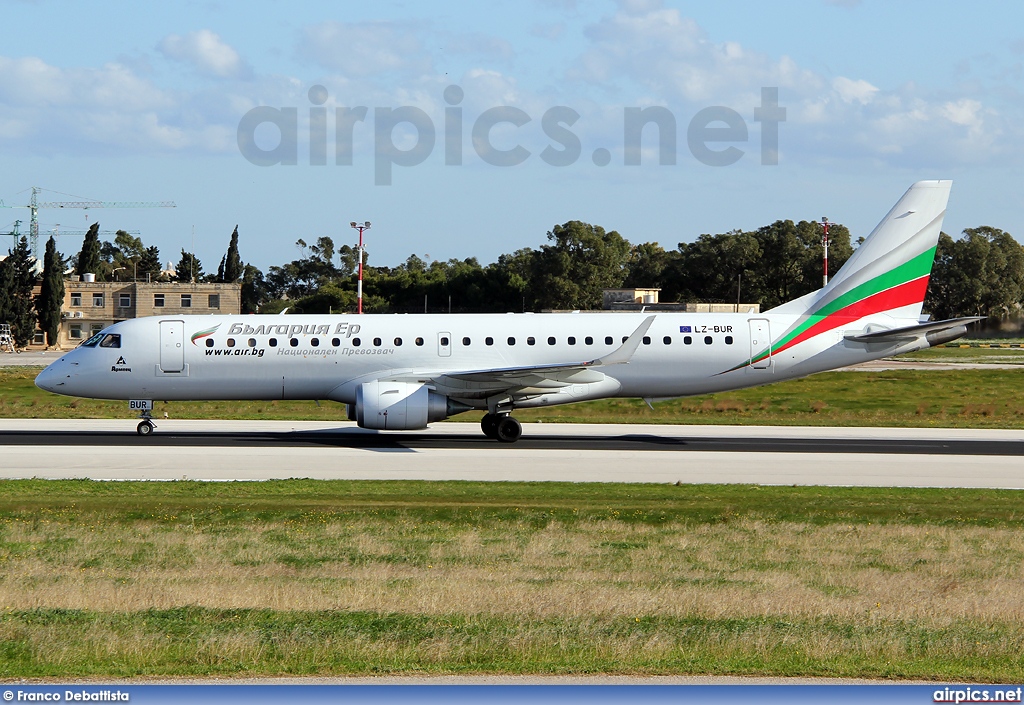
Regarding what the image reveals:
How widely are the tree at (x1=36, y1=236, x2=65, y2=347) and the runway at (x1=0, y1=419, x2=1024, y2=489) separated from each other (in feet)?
228

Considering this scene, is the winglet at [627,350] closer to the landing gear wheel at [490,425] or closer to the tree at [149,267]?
the landing gear wheel at [490,425]

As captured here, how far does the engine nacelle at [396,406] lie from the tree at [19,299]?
85.4m

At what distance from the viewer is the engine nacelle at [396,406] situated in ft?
104

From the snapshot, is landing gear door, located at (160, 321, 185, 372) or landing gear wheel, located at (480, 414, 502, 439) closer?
landing gear door, located at (160, 321, 185, 372)

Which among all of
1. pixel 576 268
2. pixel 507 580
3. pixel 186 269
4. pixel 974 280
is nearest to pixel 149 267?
pixel 186 269

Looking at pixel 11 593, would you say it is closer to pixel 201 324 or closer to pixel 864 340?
pixel 201 324

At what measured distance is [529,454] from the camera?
98.5ft

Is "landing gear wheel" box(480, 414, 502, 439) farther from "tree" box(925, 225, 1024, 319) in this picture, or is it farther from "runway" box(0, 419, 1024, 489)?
"tree" box(925, 225, 1024, 319)

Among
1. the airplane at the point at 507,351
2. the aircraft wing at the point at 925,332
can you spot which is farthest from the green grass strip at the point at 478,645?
the aircraft wing at the point at 925,332

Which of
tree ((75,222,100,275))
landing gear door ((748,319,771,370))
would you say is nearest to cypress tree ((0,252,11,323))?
tree ((75,222,100,275))

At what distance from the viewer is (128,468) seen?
86.8 ft

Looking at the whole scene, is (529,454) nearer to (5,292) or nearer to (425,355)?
(425,355)

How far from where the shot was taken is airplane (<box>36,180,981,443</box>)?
33.5 metres

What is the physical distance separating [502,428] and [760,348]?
8357mm
